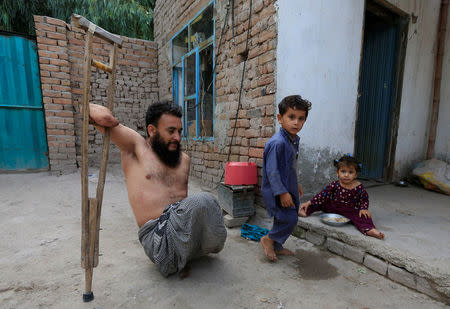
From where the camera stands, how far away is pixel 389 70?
3.94 m

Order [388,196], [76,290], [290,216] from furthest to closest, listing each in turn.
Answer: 1. [388,196]
2. [290,216]
3. [76,290]

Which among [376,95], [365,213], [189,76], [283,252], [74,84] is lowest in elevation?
[283,252]

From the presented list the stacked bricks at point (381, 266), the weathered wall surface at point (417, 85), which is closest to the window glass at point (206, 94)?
the stacked bricks at point (381, 266)

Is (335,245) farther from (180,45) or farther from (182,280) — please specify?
(180,45)

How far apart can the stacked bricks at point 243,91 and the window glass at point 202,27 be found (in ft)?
0.47

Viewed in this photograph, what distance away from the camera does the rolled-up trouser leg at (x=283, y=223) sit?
6.57ft

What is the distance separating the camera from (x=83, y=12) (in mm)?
8547

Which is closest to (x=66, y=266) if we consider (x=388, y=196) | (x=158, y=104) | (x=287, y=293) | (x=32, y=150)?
(x=158, y=104)

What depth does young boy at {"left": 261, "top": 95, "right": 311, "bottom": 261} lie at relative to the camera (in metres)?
1.92

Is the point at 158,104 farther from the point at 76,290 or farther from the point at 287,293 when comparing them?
the point at 287,293

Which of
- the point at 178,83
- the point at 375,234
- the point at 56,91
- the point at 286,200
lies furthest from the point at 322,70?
the point at 56,91

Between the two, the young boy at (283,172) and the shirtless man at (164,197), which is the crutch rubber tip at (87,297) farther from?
the young boy at (283,172)

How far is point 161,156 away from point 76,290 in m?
1.09

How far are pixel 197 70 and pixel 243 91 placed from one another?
1574 millimetres
